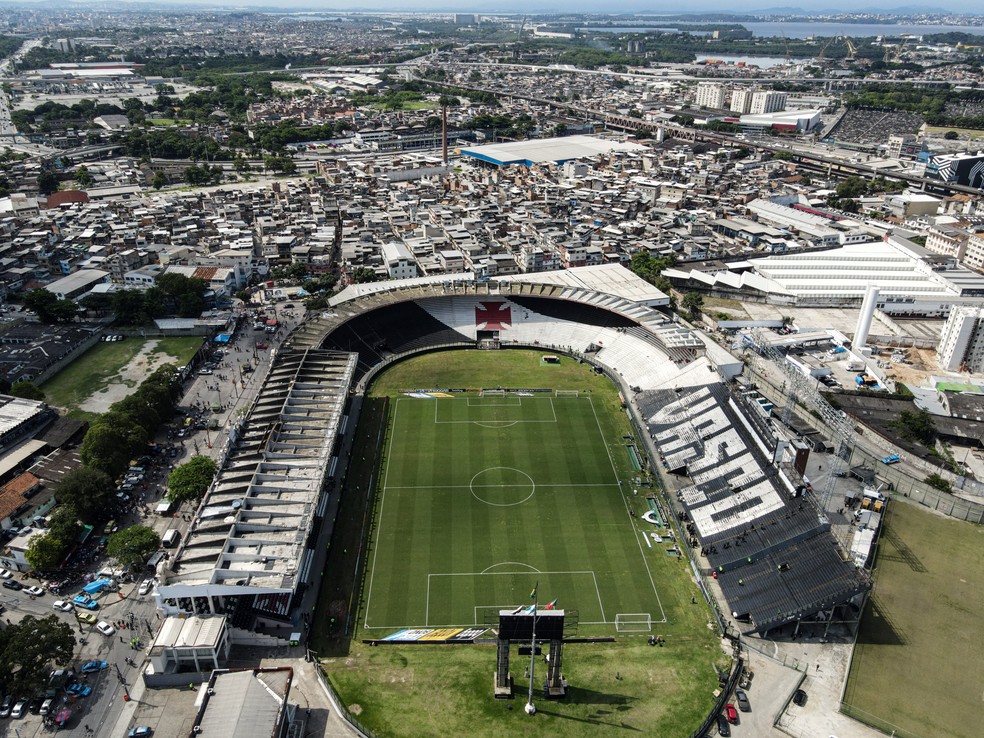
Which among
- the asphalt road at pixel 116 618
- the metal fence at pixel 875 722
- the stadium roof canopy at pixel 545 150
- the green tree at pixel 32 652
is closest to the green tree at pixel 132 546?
the asphalt road at pixel 116 618

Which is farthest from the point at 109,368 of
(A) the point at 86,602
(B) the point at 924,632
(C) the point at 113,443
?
(B) the point at 924,632

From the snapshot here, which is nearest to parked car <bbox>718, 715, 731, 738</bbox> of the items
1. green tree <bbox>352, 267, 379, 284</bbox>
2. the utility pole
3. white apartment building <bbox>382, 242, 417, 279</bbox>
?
the utility pole

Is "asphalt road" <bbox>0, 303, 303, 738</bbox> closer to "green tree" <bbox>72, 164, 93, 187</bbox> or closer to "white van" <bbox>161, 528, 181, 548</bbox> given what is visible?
"white van" <bbox>161, 528, 181, 548</bbox>

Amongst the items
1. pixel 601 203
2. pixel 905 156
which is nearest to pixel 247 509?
pixel 601 203

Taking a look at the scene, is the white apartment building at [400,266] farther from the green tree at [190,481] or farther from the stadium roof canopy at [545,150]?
the stadium roof canopy at [545,150]

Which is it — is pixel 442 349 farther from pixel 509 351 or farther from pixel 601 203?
pixel 601 203

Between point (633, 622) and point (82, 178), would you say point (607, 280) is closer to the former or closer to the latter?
point (633, 622)
